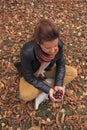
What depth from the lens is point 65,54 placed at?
4270mm

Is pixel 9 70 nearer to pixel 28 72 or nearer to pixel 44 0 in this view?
pixel 28 72

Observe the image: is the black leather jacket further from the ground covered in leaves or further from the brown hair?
the ground covered in leaves

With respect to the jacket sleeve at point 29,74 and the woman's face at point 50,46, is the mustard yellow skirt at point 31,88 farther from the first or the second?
the woman's face at point 50,46

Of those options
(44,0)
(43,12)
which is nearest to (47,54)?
(43,12)

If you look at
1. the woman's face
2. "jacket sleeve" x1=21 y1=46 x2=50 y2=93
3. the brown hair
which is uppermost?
the brown hair

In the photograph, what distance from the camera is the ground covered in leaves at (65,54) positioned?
133 inches

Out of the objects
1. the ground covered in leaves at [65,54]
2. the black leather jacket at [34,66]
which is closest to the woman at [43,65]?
the black leather jacket at [34,66]

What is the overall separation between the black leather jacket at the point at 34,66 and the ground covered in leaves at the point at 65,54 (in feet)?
1.61

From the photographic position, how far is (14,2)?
534cm

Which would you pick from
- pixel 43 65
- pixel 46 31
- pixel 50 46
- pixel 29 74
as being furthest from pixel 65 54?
pixel 46 31

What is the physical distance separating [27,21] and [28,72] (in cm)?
210

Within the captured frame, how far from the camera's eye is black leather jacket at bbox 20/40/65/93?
2892 mm

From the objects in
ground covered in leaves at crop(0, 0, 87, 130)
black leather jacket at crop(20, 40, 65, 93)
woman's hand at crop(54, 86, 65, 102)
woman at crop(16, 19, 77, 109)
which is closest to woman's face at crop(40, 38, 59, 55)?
woman at crop(16, 19, 77, 109)

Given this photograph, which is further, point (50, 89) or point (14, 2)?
point (14, 2)
